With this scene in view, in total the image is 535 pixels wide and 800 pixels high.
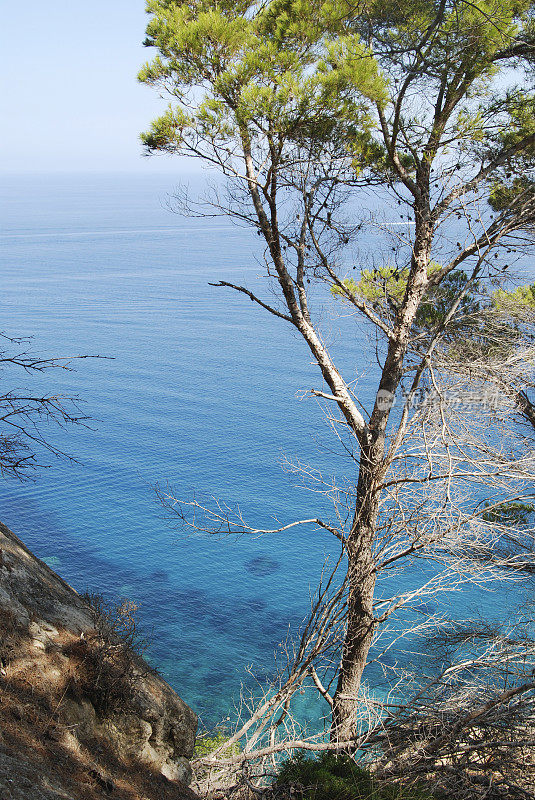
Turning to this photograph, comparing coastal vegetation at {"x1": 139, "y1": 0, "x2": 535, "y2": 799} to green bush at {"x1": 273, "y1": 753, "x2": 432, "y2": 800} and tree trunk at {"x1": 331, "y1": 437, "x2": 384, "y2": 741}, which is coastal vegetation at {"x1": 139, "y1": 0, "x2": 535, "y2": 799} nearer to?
tree trunk at {"x1": 331, "y1": 437, "x2": 384, "y2": 741}

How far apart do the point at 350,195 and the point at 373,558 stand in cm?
386

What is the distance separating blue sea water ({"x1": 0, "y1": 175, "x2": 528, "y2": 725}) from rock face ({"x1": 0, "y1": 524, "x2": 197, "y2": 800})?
305 centimetres

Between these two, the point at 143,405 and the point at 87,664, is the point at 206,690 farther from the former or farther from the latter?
the point at 143,405

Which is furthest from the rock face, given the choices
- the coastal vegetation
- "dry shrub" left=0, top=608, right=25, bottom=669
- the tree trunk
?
the tree trunk

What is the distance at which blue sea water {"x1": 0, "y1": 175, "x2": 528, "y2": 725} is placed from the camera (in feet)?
79.8

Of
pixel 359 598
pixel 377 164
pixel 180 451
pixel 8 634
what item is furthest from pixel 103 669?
pixel 180 451

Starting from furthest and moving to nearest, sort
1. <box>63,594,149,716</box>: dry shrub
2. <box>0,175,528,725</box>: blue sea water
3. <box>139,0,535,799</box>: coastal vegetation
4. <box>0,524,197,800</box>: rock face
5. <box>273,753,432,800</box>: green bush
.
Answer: <box>0,175,528,725</box>: blue sea water, <box>139,0,535,799</box>: coastal vegetation, <box>63,594,149,716</box>: dry shrub, <box>273,753,432,800</box>: green bush, <box>0,524,197,800</box>: rock face

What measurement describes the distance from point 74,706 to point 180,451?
33528 millimetres

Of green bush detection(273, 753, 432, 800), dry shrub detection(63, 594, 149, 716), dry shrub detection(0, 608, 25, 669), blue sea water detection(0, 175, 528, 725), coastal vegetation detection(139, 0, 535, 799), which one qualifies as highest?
coastal vegetation detection(139, 0, 535, 799)

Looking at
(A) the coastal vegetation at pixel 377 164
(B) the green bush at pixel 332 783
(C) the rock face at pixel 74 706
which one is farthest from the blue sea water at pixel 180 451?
(B) the green bush at pixel 332 783

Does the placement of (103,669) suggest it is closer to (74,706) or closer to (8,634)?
(74,706)

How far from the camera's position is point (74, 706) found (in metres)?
4.06

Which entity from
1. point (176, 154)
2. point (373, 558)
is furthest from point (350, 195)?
point (373, 558)

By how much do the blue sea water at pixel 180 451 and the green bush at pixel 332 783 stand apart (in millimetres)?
3436
